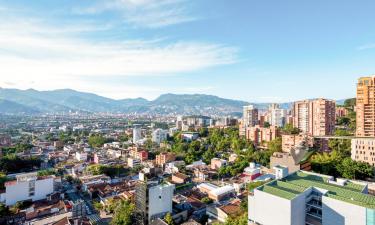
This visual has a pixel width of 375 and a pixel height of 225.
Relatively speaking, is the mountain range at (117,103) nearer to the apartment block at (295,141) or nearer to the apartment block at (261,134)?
the apartment block at (261,134)

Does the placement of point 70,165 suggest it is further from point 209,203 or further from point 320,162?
point 320,162

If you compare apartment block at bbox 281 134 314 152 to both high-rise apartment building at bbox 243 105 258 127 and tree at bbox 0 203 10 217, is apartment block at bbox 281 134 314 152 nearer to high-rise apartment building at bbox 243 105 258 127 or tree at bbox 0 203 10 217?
high-rise apartment building at bbox 243 105 258 127

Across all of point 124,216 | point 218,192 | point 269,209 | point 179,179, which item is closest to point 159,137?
point 179,179

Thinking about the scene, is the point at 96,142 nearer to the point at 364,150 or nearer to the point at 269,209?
the point at 364,150

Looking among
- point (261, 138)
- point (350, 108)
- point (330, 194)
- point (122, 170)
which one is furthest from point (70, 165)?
point (350, 108)

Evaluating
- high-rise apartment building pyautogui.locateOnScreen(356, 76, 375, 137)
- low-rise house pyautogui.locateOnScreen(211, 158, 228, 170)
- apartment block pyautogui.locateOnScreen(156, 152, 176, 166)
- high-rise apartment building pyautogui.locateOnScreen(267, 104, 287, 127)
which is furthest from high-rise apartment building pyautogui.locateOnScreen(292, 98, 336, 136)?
apartment block pyautogui.locateOnScreen(156, 152, 176, 166)
